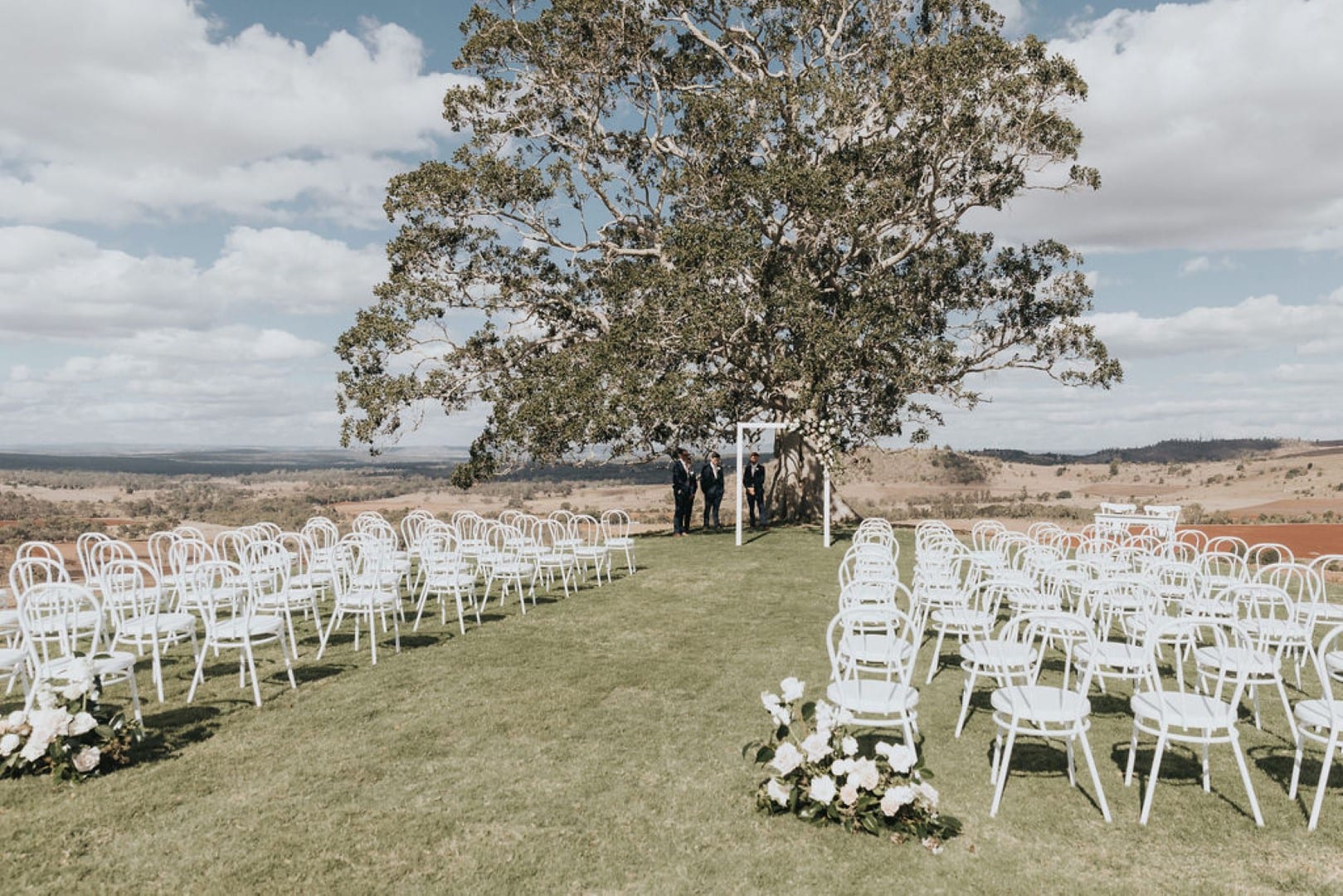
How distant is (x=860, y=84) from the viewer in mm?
17359

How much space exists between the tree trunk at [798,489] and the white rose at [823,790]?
16.7m

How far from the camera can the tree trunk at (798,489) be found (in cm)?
2084

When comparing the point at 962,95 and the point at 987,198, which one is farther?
the point at 987,198

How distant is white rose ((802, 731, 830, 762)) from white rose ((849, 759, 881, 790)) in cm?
16

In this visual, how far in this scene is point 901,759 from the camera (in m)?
3.98

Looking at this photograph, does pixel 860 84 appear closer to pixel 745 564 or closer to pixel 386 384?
pixel 745 564

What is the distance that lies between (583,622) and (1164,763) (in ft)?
19.4

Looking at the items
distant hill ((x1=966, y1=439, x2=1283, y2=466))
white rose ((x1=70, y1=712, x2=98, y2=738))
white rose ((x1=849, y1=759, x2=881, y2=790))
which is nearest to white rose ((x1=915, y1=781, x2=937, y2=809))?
white rose ((x1=849, y1=759, x2=881, y2=790))

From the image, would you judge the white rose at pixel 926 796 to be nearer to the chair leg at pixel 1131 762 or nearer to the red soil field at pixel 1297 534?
the chair leg at pixel 1131 762

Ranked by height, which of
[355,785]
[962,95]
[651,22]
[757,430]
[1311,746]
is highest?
[651,22]

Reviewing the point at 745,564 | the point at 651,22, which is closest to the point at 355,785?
the point at 745,564

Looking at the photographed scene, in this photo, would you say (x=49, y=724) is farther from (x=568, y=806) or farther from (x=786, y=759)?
(x=786, y=759)

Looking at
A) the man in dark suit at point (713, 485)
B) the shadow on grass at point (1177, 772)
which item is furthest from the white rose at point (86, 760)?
the man in dark suit at point (713, 485)

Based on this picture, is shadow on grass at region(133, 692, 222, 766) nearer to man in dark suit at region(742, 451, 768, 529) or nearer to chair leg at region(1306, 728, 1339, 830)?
chair leg at region(1306, 728, 1339, 830)
